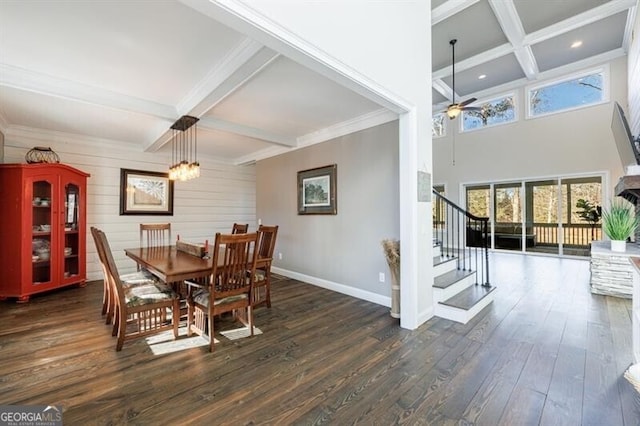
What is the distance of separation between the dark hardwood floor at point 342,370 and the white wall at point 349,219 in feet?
2.41

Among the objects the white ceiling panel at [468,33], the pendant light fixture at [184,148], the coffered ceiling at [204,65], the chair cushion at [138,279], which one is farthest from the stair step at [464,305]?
the white ceiling panel at [468,33]

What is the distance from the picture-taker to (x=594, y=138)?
19.2 ft

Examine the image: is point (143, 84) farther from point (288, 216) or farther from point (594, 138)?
point (594, 138)

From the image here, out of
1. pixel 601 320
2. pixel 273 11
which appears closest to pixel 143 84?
pixel 273 11

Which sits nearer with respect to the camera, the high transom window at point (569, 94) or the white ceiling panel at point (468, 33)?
the white ceiling panel at point (468, 33)

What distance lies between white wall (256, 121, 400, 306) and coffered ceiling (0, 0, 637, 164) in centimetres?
31

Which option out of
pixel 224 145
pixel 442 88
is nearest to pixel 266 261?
pixel 224 145

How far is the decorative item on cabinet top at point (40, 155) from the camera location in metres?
3.93

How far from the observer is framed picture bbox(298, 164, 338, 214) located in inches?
168

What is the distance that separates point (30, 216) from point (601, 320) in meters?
7.33

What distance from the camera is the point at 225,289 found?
2564 mm

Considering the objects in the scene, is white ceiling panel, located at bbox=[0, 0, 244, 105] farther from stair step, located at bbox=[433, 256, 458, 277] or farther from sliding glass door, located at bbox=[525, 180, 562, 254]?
sliding glass door, located at bbox=[525, 180, 562, 254]

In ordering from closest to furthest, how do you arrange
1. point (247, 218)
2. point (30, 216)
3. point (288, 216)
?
point (30, 216) < point (288, 216) < point (247, 218)

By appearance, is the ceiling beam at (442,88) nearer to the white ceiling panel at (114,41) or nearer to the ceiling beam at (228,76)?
the ceiling beam at (228,76)
